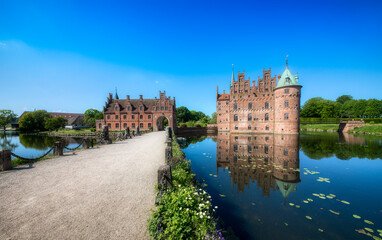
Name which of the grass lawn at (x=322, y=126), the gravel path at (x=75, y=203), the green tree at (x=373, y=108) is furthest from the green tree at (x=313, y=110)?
the gravel path at (x=75, y=203)

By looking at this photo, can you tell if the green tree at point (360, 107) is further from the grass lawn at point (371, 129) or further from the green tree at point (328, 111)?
the grass lawn at point (371, 129)

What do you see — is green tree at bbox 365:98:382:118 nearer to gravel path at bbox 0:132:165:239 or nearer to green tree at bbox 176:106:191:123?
green tree at bbox 176:106:191:123

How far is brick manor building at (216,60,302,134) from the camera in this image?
30.9 meters

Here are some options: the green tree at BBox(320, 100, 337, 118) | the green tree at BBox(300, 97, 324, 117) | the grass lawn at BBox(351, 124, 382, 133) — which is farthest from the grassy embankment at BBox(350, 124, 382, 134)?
the green tree at BBox(300, 97, 324, 117)

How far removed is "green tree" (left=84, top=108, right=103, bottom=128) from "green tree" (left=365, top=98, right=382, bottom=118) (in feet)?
333

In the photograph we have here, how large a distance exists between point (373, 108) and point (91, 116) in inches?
4265

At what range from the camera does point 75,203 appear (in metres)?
4.37

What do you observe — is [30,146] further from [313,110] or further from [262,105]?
[313,110]

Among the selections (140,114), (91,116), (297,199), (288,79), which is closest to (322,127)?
(288,79)

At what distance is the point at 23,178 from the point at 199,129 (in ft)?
130

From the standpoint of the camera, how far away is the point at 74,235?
3.12 meters

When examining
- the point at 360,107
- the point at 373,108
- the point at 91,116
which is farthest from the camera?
the point at 91,116

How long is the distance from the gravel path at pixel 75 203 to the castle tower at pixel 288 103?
32.6 meters

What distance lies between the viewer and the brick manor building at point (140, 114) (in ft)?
126
